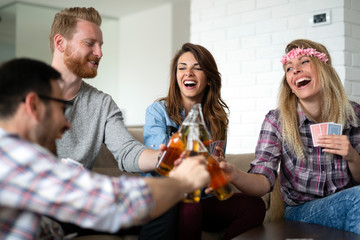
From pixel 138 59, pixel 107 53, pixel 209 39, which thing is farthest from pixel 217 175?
pixel 107 53

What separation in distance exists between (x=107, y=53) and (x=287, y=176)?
6557mm

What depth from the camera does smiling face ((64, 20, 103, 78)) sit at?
6.62 feet

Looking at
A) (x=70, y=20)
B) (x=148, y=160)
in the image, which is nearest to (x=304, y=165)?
(x=148, y=160)

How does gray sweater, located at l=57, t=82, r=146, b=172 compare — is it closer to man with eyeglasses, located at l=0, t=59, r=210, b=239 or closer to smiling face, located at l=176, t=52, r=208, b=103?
smiling face, located at l=176, t=52, r=208, b=103

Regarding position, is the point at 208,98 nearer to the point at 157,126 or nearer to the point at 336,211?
the point at 157,126

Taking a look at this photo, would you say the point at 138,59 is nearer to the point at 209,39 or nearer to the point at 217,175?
the point at 209,39

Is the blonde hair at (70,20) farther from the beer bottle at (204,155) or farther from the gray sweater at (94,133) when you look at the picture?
the beer bottle at (204,155)

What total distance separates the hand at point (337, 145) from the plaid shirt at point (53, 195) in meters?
1.22

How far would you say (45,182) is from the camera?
2.97ft

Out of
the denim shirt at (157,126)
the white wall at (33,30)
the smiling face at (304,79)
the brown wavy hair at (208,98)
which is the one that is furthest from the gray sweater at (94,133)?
the white wall at (33,30)

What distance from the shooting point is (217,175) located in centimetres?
131

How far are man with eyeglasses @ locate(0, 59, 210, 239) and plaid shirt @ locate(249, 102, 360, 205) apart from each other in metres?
1.04

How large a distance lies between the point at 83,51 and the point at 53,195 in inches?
49.4

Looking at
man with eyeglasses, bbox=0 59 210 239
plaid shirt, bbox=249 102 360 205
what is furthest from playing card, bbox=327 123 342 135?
man with eyeglasses, bbox=0 59 210 239
